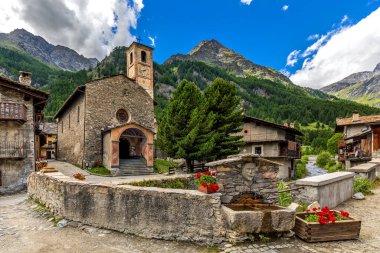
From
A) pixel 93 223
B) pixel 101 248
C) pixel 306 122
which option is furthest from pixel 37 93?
pixel 306 122

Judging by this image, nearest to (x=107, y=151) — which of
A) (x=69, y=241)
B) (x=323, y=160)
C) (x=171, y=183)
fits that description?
(x=171, y=183)

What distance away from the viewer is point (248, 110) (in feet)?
425

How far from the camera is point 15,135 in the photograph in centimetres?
1570

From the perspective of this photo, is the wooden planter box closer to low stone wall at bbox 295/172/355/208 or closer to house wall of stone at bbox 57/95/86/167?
low stone wall at bbox 295/172/355/208

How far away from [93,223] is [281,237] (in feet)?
17.3

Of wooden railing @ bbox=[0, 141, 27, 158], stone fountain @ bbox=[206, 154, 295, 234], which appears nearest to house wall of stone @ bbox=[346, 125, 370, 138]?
stone fountain @ bbox=[206, 154, 295, 234]

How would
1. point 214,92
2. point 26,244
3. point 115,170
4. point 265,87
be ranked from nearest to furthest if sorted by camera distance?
1. point 26,244
2. point 115,170
3. point 214,92
4. point 265,87

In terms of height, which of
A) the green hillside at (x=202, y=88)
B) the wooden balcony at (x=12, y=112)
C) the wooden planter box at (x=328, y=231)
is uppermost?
the green hillside at (x=202, y=88)

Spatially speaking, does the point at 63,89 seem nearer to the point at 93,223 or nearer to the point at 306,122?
the point at 93,223

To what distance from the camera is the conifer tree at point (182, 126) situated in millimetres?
21109

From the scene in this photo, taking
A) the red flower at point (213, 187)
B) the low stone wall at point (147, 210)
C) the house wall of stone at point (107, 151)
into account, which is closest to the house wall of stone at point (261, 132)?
the house wall of stone at point (107, 151)

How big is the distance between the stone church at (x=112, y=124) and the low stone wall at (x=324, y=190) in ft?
52.5

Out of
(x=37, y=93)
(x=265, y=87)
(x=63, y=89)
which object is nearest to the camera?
(x=37, y=93)

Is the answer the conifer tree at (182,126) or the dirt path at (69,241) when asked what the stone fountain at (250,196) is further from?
the conifer tree at (182,126)
